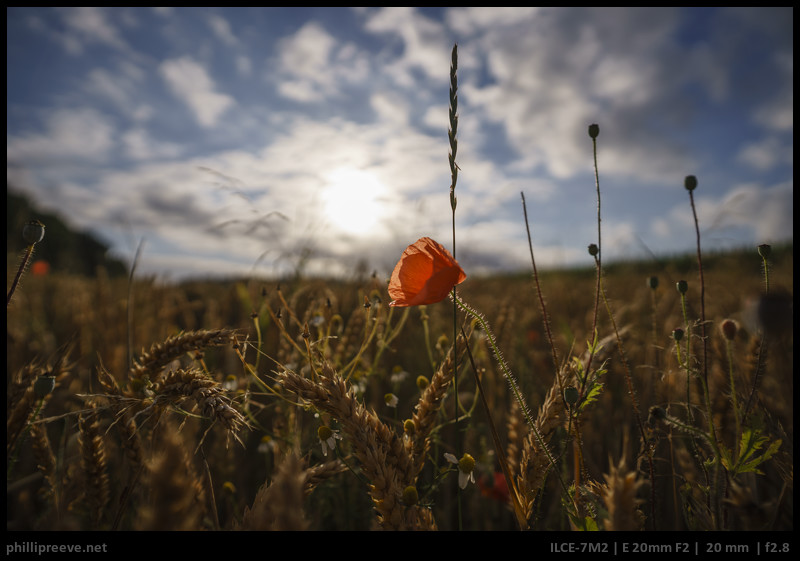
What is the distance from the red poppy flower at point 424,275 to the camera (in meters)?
1.14

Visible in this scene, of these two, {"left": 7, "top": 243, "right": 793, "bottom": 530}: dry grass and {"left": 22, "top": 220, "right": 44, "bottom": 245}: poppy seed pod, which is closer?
{"left": 7, "top": 243, "right": 793, "bottom": 530}: dry grass

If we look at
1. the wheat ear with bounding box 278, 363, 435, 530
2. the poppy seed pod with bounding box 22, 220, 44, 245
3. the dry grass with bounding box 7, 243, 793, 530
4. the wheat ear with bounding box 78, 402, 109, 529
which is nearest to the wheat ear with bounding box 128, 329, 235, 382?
the dry grass with bounding box 7, 243, 793, 530

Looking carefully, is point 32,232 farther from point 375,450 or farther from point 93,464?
point 375,450

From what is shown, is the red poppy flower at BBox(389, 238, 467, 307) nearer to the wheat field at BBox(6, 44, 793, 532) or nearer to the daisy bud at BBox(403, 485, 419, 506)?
the wheat field at BBox(6, 44, 793, 532)

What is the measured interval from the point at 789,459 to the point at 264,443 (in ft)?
6.65

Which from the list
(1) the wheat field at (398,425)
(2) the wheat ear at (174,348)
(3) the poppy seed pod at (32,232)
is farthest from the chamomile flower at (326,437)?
(3) the poppy seed pod at (32,232)

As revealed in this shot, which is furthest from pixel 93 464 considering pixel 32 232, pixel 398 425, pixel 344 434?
pixel 398 425

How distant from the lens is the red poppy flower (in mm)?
1140

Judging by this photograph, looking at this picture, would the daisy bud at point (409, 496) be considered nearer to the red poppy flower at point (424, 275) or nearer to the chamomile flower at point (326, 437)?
the chamomile flower at point (326, 437)

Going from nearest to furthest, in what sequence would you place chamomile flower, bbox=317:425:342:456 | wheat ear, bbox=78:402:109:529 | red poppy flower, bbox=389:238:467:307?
1. red poppy flower, bbox=389:238:467:307
2. chamomile flower, bbox=317:425:342:456
3. wheat ear, bbox=78:402:109:529

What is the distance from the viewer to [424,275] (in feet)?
4.46
